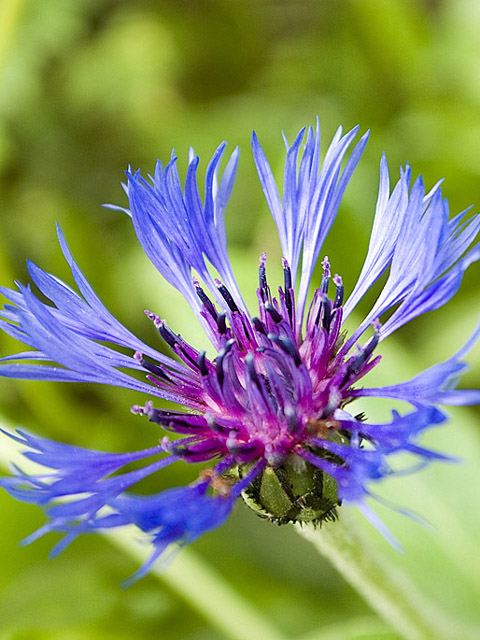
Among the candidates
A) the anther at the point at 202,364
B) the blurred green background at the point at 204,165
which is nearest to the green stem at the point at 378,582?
the blurred green background at the point at 204,165

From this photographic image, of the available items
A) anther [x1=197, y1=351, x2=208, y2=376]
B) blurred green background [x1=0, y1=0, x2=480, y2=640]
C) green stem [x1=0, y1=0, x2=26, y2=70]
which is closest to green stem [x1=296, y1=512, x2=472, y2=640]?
blurred green background [x1=0, y1=0, x2=480, y2=640]

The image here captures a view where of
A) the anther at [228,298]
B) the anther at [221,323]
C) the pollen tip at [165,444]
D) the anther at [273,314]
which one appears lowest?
the pollen tip at [165,444]

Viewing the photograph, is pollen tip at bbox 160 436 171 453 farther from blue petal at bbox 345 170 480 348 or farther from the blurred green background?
the blurred green background

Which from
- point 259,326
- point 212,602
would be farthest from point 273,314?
point 212,602

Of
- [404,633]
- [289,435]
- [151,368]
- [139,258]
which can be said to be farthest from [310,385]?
[139,258]

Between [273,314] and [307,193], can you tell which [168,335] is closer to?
[273,314]

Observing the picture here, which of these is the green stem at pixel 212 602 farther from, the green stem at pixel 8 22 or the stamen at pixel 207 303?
the green stem at pixel 8 22

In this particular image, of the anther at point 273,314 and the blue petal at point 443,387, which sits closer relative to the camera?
the blue petal at point 443,387
